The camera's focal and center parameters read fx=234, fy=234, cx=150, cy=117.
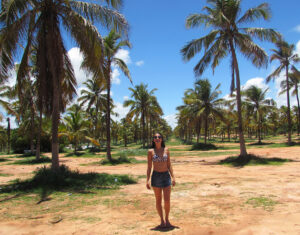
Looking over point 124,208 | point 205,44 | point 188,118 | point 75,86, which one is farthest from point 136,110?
point 124,208

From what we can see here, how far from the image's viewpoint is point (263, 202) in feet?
18.6

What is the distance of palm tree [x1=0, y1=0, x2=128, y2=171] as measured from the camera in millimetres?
8133

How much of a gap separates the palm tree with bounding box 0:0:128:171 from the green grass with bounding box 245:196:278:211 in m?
6.95

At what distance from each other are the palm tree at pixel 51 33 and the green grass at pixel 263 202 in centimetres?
695

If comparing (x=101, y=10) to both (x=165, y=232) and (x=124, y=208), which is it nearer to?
(x=124, y=208)

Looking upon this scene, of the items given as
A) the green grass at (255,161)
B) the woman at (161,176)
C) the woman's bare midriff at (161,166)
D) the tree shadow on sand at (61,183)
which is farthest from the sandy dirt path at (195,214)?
the green grass at (255,161)

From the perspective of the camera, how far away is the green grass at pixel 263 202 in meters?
5.27

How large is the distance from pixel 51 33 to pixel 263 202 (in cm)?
891

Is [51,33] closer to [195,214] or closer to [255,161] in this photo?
[195,214]

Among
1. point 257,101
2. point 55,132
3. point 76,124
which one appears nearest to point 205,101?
point 257,101

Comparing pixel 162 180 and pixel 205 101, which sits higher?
pixel 205 101

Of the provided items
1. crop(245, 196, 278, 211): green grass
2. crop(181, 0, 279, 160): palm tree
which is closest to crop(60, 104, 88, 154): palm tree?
crop(181, 0, 279, 160): palm tree

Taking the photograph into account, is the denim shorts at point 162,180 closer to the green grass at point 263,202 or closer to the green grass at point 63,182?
the green grass at point 263,202

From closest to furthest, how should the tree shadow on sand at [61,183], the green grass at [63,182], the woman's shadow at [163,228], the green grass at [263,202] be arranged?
the woman's shadow at [163,228] < the green grass at [263,202] < the tree shadow on sand at [61,183] < the green grass at [63,182]
